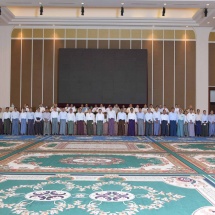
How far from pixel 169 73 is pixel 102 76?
11.8 feet

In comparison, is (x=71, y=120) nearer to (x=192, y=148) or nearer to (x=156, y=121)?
(x=156, y=121)

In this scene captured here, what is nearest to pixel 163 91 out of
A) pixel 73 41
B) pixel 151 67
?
pixel 151 67

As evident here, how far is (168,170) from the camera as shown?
5867mm

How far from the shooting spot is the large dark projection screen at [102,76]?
56.5ft

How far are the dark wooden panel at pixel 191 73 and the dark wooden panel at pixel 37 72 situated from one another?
7.73m

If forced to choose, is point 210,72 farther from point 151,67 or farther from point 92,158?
point 92,158

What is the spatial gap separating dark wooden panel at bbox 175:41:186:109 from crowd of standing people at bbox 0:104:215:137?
318cm

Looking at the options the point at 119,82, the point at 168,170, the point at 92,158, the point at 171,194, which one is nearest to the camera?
the point at 171,194

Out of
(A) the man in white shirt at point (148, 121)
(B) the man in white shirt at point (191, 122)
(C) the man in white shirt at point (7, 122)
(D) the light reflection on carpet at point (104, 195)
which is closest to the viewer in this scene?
(D) the light reflection on carpet at point (104, 195)

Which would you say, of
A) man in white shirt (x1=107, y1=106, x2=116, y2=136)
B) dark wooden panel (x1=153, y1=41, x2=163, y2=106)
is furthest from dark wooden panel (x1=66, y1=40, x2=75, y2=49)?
man in white shirt (x1=107, y1=106, x2=116, y2=136)

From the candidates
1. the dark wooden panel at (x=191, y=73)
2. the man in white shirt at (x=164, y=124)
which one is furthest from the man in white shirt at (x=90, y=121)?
the dark wooden panel at (x=191, y=73)

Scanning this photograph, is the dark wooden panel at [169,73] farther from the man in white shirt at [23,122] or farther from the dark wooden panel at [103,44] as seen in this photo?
the man in white shirt at [23,122]

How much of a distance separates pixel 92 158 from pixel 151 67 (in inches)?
450

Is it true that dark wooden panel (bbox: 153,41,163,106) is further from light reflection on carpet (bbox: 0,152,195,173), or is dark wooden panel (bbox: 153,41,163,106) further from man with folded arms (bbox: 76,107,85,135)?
light reflection on carpet (bbox: 0,152,195,173)
